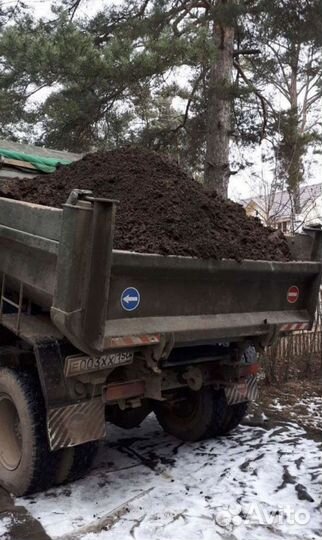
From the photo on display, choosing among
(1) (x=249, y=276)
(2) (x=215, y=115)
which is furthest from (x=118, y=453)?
(2) (x=215, y=115)

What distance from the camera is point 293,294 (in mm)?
4129

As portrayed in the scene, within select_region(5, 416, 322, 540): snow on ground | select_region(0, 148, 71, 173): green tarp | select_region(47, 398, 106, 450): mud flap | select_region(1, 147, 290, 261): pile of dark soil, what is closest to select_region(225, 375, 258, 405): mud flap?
select_region(5, 416, 322, 540): snow on ground

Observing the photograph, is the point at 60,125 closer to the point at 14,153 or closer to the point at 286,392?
the point at 14,153

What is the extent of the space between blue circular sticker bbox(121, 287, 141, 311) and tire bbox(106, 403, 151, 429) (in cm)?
169

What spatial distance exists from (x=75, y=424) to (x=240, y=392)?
156 centimetres

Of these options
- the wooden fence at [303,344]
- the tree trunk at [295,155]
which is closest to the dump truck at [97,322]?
the wooden fence at [303,344]

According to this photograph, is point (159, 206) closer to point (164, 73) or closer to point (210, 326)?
point (210, 326)

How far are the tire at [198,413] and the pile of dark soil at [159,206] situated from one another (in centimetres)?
146

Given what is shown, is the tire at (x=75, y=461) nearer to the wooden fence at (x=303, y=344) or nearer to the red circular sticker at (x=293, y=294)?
the red circular sticker at (x=293, y=294)

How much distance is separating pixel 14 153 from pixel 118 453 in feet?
10.9

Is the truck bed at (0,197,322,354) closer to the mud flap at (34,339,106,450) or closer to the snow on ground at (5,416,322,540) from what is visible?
the mud flap at (34,339,106,450)

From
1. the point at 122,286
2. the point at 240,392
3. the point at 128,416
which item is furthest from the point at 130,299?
the point at 128,416

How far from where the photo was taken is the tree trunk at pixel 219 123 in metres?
8.99

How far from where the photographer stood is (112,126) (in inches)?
406
